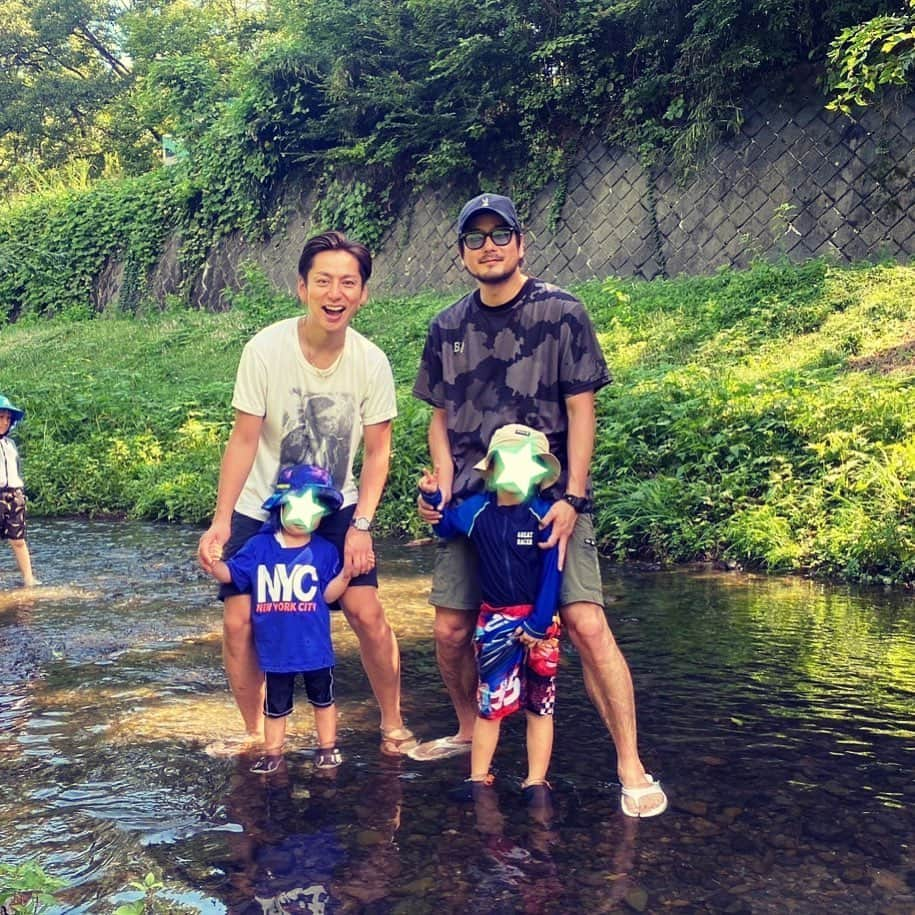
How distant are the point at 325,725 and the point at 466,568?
850mm

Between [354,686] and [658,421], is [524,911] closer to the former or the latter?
[354,686]

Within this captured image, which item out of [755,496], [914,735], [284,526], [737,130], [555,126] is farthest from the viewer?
[555,126]

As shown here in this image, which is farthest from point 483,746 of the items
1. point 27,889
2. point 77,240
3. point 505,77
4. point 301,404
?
point 77,240

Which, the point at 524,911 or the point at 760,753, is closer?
the point at 524,911

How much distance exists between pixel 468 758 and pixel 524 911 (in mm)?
1244

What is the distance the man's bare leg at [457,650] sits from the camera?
421cm

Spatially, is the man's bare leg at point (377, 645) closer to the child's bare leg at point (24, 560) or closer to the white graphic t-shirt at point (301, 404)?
the white graphic t-shirt at point (301, 404)

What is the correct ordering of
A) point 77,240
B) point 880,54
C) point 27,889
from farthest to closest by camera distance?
1. point 77,240
2. point 880,54
3. point 27,889

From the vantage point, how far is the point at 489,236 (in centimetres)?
396

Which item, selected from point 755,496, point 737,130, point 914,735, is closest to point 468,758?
point 914,735

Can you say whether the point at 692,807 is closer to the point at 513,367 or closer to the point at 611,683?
the point at 611,683

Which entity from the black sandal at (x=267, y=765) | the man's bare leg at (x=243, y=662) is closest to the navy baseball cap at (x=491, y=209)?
the man's bare leg at (x=243, y=662)

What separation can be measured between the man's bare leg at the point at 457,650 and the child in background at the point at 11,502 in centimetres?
499

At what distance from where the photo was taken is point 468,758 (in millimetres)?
4465
